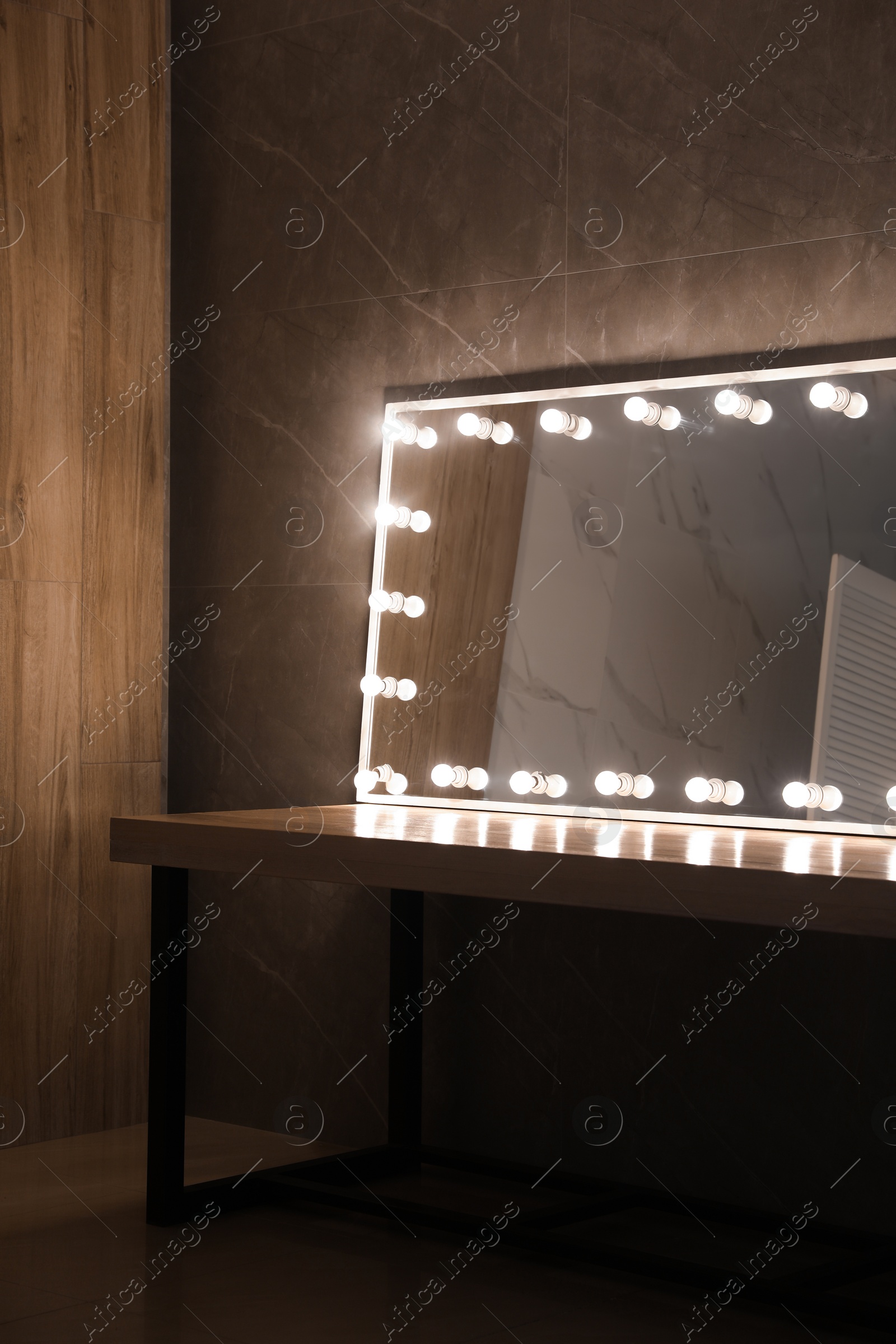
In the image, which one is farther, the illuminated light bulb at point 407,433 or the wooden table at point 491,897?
the illuminated light bulb at point 407,433

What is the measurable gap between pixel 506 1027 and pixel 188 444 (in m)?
1.68

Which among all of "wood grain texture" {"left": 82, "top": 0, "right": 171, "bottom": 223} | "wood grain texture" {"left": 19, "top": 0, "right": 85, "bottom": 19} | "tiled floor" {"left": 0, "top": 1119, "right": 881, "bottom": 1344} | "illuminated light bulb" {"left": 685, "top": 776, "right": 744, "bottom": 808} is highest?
"wood grain texture" {"left": 19, "top": 0, "right": 85, "bottom": 19}

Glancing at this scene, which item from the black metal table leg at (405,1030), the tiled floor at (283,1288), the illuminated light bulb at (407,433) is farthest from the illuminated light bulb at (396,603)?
the tiled floor at (283,1288)

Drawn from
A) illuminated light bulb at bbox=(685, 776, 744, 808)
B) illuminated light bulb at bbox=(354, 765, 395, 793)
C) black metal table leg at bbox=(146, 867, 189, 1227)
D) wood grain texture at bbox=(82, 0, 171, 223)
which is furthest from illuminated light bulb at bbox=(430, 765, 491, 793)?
wood grain texture at bbox=(82, 0, 171, 223)

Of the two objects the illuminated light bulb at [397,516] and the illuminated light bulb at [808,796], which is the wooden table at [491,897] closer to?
the illuminated light bulb at [808,796]

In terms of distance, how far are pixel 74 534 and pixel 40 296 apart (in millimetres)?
569

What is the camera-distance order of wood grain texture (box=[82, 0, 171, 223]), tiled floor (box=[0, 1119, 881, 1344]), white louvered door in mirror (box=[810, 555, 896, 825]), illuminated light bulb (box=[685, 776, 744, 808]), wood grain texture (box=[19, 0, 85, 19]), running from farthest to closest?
wood grain texture (box=[82, 0, 171, 223]), wood grain texture (box=[19, 0, 85, 19]), illuminated light bulb (box=[685, 776, 744, 808]), white louvered door in mirror (box=[810, 555, 896, 825]), tiled floor (box=[0, 1119, 881, 1344])

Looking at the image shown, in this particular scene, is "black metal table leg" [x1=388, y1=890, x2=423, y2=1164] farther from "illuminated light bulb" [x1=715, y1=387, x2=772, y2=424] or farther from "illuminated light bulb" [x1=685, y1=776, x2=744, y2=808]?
"illuminated light bulb" [x1=715, y1=387, x2=772, y2=424]

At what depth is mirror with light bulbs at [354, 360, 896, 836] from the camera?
2.62m

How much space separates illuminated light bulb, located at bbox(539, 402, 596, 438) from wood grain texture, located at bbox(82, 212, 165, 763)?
1113 mm

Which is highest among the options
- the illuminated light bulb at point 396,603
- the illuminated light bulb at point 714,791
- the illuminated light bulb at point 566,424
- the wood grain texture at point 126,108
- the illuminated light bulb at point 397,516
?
the wood grain texture at point 126,108

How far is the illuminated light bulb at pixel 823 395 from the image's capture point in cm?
263

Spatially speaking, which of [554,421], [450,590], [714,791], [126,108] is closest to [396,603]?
[450,590]

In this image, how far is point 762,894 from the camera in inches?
78.7
